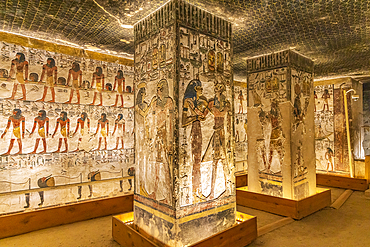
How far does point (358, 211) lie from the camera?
4.66 metres

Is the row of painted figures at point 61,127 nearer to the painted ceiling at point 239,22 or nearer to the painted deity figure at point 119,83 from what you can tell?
the painted deity figure at point 119,83

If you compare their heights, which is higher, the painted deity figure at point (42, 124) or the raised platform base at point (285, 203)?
the painted deity figure at point (42, 124)

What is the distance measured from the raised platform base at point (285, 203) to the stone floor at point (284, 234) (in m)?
0.13

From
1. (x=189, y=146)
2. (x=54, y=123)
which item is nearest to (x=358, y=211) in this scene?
(x=189, y=146)

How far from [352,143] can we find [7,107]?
858 cm

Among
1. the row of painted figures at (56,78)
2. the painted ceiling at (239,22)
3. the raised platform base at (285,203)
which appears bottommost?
the raised platform base at (285,203)

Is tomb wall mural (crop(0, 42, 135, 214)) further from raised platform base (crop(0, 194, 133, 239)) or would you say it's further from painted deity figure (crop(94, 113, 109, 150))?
raised platform base (crop(0, 194, 133, 239))

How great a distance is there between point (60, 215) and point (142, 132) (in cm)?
218

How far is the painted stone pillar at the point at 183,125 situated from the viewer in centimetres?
264

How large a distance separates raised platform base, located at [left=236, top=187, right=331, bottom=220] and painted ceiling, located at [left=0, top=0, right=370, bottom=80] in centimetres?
281

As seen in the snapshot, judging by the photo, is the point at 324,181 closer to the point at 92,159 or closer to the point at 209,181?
the point at 209,181

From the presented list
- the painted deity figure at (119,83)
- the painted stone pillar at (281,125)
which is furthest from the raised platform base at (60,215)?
the painted stone pillar at (281,125)

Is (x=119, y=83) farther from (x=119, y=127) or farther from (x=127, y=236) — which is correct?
(x=127, y=236)

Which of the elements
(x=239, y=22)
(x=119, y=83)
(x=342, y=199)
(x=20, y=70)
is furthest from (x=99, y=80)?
(x=342, y=199)
